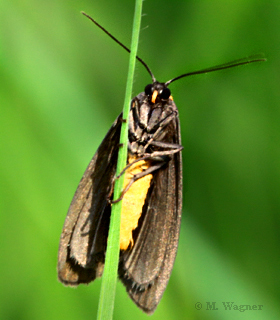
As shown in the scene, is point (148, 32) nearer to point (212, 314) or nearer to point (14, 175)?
point (14, 175)

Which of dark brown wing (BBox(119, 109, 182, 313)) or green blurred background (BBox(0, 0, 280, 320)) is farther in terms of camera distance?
green blurred background (BBox(0, 0, 280, 320))

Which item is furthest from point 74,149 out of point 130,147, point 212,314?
point 212,314

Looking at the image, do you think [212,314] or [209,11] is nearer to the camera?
[212,314]

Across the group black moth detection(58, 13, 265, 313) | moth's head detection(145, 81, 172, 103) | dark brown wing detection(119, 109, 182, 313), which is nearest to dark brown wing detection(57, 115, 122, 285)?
black moth detection(58, 13, 265, 313)

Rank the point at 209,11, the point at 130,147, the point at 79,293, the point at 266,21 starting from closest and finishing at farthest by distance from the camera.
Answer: the point at 130,147 < the point at 79,293 < the point at 266,21 < the point at 209,11

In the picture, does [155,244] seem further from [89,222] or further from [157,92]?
[157,92]

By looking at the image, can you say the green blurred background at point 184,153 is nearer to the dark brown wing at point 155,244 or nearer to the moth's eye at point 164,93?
the dark brown wing at point 155,244

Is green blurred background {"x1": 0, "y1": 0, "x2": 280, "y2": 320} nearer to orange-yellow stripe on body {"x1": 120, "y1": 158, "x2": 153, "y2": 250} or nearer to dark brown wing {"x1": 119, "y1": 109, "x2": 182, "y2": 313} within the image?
dark brown wing {"x1": 119, "y1": 109, "x2": 182, "y2": 313}

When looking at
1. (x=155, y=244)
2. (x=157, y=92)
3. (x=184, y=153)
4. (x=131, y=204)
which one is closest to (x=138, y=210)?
(x=131, y=204)
